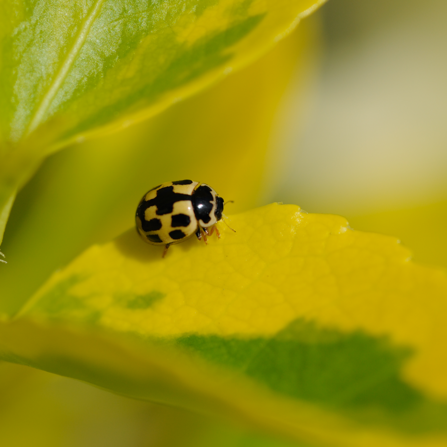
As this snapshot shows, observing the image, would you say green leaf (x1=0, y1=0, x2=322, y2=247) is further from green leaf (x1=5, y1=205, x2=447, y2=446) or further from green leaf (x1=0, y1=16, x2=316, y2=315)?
green leaf (x1=0, y1=16, x2=316, y2=315)

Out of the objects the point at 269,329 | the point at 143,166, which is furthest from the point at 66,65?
the point at 143,166

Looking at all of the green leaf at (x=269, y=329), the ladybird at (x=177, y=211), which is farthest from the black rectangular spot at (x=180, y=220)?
the green leaf at (x=269, y=329)

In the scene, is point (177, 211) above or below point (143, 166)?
below

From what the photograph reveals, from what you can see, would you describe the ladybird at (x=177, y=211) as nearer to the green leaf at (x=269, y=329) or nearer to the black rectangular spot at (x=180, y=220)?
the black rectangular spot at (x=180, y=220)

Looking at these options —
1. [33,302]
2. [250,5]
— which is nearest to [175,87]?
[250,5]

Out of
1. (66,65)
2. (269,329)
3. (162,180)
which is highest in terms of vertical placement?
(162,180)

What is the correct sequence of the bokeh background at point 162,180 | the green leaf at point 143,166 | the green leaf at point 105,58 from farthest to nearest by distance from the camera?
the green leaf at point 143,166 → the bokeh background at point 162,180 → the green leaf at point 105,58

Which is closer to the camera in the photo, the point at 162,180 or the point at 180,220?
the point at 180,220

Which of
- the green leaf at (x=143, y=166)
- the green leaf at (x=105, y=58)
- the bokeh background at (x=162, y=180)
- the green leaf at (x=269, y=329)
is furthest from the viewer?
the green leaf at (x=143, y=166)

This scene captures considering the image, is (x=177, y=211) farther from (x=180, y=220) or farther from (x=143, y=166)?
(x=143, y=166)
